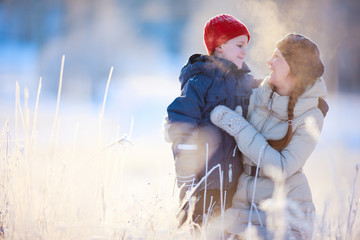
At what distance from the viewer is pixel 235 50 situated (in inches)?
103

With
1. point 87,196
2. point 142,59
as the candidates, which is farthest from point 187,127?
point 142,59

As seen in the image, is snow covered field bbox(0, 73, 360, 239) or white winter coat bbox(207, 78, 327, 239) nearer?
snow covered field bbox(0, 73, 360, 239)

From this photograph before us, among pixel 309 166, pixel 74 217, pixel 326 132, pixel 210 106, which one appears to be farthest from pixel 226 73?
pixel 326 132

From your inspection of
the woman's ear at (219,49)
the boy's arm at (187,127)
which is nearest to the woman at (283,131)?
the boy's arm at (187,127)

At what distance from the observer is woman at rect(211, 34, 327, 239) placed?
2270 millimetres

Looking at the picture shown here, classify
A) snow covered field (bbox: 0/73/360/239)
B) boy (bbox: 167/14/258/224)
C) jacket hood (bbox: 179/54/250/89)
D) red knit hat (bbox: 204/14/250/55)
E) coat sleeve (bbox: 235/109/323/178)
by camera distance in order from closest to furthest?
1. snow covered field (bbox: 0/73/360/239)
2. coat sleeve (bbox: 235/109/323/178)
3. boy (bbox: 167/14/258/224)
4. jacket hood (bbox: 179/54/250/89)
5. red knit hat (bbox: 204/14/250/55)

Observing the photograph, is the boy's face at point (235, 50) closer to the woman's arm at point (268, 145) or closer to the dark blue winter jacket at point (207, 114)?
the dark blue winter jacket at point (207, 114)

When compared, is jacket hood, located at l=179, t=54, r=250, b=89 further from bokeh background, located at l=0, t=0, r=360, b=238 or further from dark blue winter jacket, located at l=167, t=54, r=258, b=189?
bokeh background, located at l=0, t=0, r=360, b=238

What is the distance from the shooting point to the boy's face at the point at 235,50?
103 inches

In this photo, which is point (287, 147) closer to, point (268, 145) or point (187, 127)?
point (268, 145)

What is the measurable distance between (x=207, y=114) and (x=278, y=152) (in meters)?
0.48

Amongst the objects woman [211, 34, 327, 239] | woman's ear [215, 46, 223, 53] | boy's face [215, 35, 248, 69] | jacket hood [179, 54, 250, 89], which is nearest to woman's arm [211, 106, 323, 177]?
woman [211, 34, 327, 239]

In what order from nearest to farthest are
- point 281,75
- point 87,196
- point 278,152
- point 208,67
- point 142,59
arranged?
point 278,152 → point 281,75 → point 208,67 → point 87,196 → point 142,59

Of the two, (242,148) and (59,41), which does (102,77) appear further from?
(242,148)
